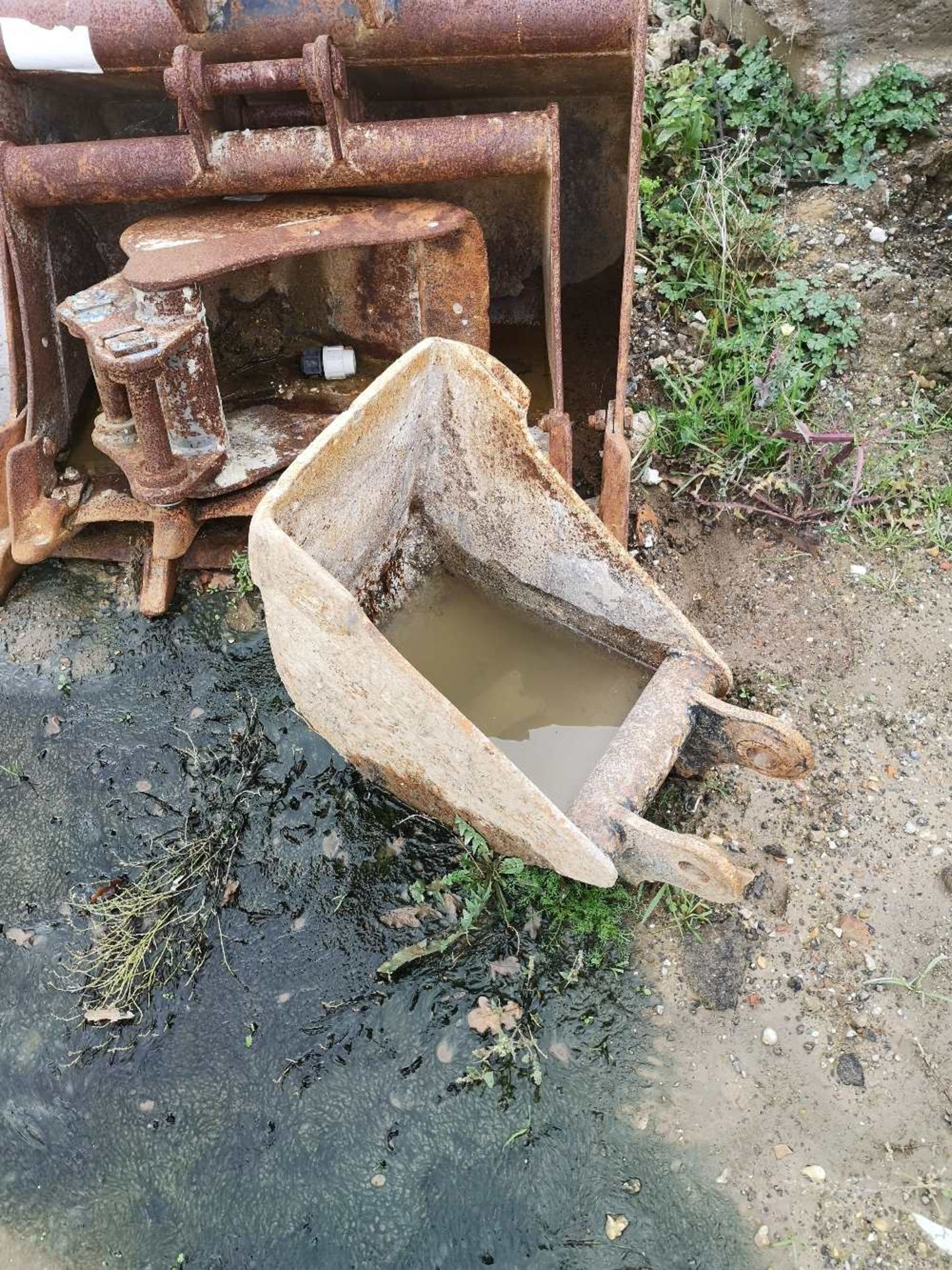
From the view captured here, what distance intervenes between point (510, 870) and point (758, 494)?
165cm

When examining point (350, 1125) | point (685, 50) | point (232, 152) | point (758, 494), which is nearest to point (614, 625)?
point (758, 494)

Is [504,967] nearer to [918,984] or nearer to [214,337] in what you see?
[918,984]

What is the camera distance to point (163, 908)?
8.71ft

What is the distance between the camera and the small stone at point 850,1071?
2.36m

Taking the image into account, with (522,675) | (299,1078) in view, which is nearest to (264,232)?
(522,675)

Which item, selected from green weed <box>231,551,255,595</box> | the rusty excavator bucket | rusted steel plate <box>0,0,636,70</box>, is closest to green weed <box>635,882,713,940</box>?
the rusty excavator bucket

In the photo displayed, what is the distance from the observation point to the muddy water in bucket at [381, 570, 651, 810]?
267 cm

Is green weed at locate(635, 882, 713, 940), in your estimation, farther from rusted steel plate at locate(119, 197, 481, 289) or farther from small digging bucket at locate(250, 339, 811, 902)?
rusted steel plate at locate(119, 197, 481, 289)

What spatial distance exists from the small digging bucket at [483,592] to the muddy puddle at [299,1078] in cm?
32

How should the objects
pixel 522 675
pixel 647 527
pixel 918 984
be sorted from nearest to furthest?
pixel 918 984 < pixel 522 675 < pixel 647 527

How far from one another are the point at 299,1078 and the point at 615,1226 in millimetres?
817

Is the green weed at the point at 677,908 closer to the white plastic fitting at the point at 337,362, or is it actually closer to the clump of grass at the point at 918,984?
the clump of grass at the point at 918,984

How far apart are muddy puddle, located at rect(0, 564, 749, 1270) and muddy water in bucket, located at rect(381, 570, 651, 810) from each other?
357 mm

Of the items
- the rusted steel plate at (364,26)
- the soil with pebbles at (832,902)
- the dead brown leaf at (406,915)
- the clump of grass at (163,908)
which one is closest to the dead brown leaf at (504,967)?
the dead brown leaf at (406,915)
